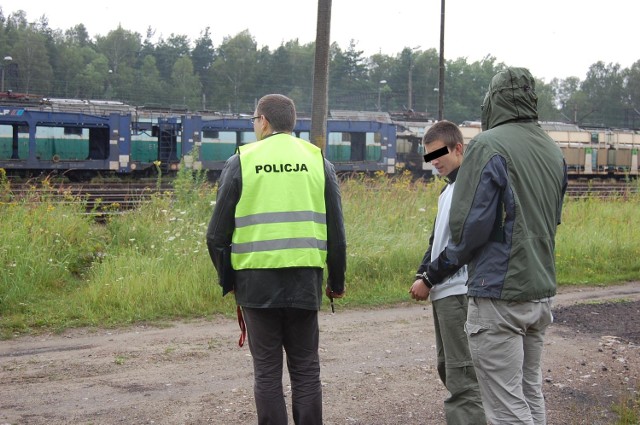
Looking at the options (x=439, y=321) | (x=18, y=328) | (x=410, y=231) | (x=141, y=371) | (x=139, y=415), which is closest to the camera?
(x=439, y=321)


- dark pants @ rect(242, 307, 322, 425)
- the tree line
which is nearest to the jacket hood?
dark pants @ rect(242, 307, 322, 425)

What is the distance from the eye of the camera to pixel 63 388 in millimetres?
5566

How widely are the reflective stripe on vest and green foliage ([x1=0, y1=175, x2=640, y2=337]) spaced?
4247 mm

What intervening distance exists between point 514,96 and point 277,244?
1.44 metres

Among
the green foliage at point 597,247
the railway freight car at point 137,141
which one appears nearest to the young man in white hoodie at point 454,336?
the green foliage at point 597,247

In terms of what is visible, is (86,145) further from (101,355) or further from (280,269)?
(280,269)

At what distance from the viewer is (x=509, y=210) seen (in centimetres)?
346

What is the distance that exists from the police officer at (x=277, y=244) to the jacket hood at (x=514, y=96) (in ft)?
3.43

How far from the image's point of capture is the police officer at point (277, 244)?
395 cm

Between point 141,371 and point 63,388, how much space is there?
2.22ft

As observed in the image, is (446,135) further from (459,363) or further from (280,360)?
(280,360)

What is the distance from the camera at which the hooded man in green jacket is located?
3432mm

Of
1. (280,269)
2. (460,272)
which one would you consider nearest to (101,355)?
(280,269)

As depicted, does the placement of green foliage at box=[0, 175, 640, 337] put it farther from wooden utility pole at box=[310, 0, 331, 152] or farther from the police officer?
the police officer
